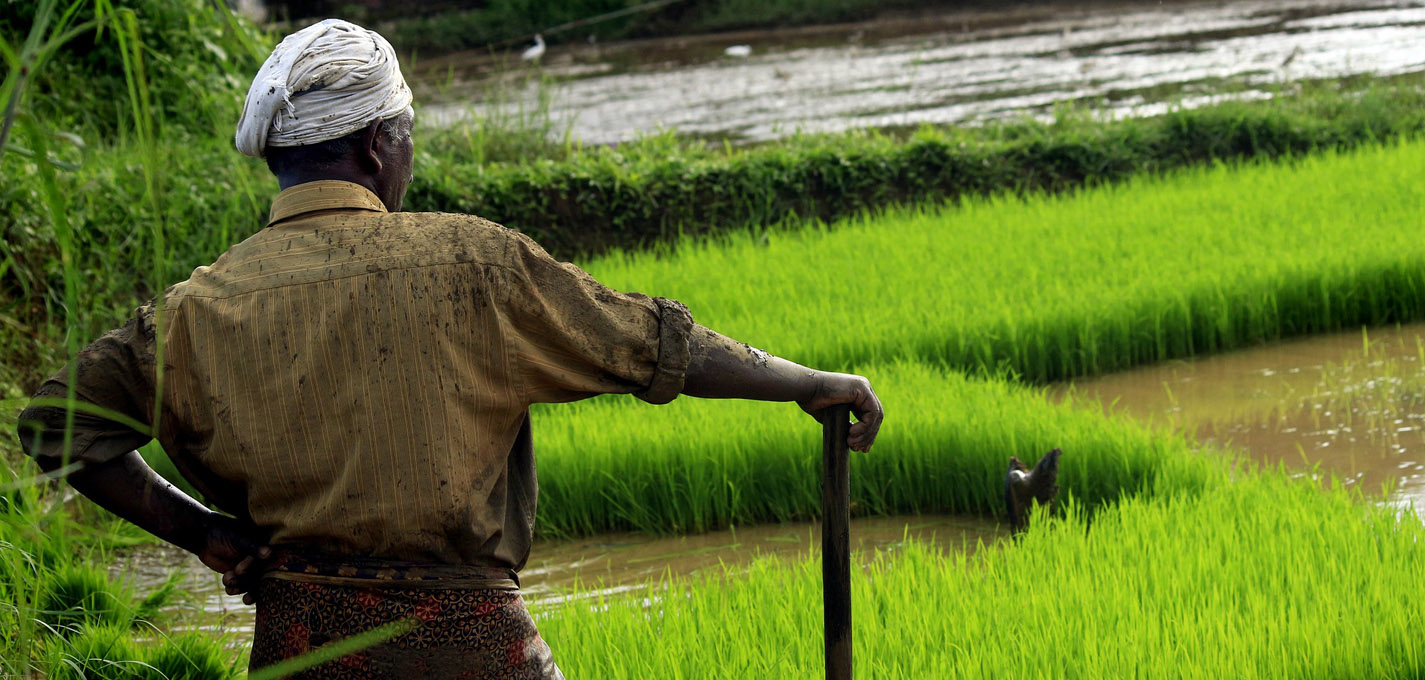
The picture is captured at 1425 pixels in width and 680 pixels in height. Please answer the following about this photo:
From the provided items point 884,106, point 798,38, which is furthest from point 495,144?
point 798,38

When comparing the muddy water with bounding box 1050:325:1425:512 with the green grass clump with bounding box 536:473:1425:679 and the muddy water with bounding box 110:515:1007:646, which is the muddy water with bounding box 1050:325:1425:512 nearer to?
the muddy water with bounding box 110:515:1007:646

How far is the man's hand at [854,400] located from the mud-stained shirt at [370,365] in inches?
9.4

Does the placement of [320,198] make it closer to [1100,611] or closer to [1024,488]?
[1100,611]

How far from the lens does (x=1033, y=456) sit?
4160 mm

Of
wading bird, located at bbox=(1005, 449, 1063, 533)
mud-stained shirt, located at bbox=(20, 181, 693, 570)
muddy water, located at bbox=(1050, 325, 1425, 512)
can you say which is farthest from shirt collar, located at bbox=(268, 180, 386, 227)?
muddy water, located at bbox=(1050, 325, 1425, 512)

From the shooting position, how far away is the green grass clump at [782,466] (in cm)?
417

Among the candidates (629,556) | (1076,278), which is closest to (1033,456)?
(629,556)

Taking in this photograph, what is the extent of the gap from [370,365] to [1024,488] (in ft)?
7.91

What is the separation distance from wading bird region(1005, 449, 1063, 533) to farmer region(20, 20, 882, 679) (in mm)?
2028

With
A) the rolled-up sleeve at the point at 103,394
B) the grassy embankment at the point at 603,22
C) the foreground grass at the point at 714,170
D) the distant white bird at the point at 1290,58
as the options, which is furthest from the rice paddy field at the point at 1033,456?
the grassy embankment at the point at 603,22

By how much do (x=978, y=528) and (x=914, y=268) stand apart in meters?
2.07

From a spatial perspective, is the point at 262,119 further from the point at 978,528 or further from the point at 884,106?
the point at 884,106

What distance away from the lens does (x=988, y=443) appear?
420cm

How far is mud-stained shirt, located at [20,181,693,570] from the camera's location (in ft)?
5.42
